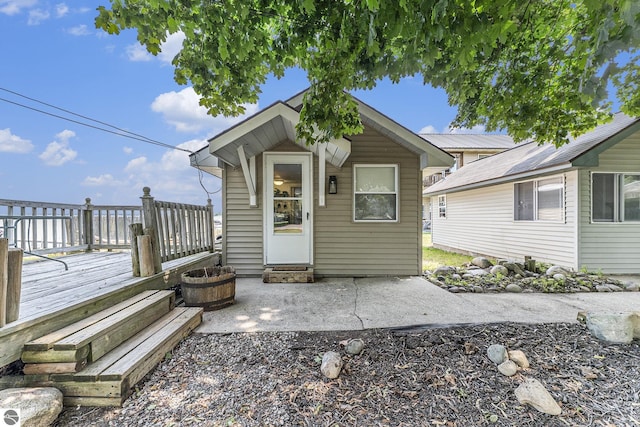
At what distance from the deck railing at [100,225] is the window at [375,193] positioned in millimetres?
3174

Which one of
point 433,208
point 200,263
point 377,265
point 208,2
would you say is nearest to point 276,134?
point 208,2

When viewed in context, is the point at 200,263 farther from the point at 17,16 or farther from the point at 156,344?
the point at 17,16

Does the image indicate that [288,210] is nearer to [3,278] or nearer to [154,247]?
[154,247]

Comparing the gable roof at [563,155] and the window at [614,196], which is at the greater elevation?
the gable roof at [563,155]

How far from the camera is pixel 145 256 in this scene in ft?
11.1

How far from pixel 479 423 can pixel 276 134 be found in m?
4.55

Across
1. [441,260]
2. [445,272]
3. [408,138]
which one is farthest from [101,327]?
[441,260]

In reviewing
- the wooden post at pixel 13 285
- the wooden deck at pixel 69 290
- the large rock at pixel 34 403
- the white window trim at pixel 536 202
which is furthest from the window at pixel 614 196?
the wooden post at pixel 13 285

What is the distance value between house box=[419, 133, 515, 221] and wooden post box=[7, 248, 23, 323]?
18.2 metres

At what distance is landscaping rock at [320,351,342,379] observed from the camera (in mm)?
2108

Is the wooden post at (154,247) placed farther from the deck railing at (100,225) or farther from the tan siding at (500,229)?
the tan siding at (500,229)

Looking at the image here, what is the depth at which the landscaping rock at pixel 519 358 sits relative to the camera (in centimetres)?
Answer: 223

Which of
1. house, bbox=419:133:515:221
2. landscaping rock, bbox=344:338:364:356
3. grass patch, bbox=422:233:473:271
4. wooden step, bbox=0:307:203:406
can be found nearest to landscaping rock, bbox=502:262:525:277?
grass patch, bbox=422:233:473:271

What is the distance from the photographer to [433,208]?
1322 centimetres
